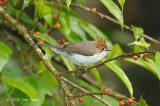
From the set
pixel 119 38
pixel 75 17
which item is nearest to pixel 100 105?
pixel 75 17

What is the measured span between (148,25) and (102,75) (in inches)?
72.7

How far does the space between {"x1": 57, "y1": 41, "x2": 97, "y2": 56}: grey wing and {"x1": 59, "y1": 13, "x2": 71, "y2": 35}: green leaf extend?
1.03 ft

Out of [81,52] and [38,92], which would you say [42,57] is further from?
[81,52]

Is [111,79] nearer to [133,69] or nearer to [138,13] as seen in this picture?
[133,69]

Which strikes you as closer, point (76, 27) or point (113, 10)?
point (113, 10)

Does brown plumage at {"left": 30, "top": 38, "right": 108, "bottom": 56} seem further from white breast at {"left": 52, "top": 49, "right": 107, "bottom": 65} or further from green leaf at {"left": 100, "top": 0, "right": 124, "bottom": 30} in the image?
green leaf at {"left": 100, "top": 0, "right": 124, "bottom": 30}

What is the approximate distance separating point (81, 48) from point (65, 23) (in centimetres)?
54

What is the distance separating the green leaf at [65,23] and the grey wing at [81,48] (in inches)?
12.3

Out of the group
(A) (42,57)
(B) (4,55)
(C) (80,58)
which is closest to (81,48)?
(C) (80,58)

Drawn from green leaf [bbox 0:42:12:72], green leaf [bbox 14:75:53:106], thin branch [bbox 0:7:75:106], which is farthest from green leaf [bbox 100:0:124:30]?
green leaf [bbox 14:75:53:106]

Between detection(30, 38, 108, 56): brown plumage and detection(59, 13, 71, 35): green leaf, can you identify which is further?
detection(59, 13, 71, 35): green leaf

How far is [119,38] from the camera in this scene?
5758mm

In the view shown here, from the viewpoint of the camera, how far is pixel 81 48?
3.28 m

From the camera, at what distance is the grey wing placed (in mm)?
3166
